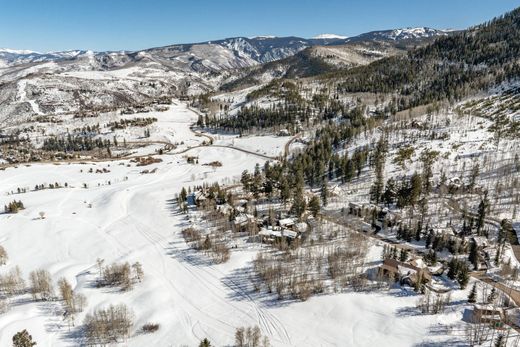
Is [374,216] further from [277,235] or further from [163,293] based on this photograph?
[163,293]

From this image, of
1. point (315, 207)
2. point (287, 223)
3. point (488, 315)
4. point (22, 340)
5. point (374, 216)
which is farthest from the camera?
point (315, 207)

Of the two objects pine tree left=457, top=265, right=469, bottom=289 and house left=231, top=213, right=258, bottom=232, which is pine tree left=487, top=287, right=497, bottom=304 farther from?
house left=231, top=213, right=258, bottom=232

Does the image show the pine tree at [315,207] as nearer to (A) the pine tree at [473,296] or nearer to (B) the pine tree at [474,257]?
(B) the pine tree at [474,257]

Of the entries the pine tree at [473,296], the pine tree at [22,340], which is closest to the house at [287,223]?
the pine tree at [473,296]

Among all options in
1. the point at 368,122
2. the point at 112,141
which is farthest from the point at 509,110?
the point at 112,141

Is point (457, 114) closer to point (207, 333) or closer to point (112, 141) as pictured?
point (207, 333)

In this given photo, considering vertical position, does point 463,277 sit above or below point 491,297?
above

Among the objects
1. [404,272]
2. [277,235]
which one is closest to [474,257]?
[404,272]
